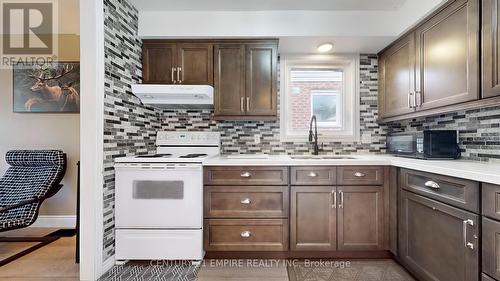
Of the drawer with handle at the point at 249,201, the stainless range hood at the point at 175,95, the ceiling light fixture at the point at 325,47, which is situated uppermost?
the ceiling light fixture at the point at 325,47

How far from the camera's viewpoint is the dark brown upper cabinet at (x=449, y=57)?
160 centimetres

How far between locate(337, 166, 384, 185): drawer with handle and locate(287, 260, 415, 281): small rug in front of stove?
2.24ft

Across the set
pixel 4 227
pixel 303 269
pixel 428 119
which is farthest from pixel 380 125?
pixel 4 227

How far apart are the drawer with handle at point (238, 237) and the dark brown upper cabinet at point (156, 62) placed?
1489mm

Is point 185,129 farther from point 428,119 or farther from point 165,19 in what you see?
point 428,119

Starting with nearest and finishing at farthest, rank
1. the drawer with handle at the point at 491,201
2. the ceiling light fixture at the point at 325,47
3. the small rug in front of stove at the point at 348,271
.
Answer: the drawer with handle at the point at 491,201
the small rug in front of stove at the point at 348,271
the ceiling light fixture at the point at 325,47

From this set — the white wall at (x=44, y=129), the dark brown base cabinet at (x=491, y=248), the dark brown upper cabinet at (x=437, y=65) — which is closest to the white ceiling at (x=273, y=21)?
the dark brown upper cabinet at (x=437, y=65)

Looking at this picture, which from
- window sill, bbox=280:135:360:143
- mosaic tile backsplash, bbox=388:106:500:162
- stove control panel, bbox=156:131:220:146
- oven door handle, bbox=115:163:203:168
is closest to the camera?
mosaic tile backsplash, bbox=388:106:500:162

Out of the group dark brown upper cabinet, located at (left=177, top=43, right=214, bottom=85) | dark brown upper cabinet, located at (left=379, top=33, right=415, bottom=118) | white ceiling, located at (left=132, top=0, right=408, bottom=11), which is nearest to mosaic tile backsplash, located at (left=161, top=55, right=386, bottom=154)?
dark brown upper cabinet, located at (left=379, top=33, right=415, bottom=118)

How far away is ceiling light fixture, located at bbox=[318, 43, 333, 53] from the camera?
2606mm

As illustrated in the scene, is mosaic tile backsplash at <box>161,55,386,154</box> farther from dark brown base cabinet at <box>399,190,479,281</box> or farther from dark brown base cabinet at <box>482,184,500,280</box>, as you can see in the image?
dark brown base cabinet at <box>482,184,500,280</box>

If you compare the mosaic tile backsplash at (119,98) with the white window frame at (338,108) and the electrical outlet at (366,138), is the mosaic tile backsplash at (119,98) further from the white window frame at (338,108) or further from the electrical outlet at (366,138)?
the electrical outlet at (366,138)

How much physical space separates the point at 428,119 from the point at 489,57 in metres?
1.07

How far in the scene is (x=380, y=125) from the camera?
287 cm
